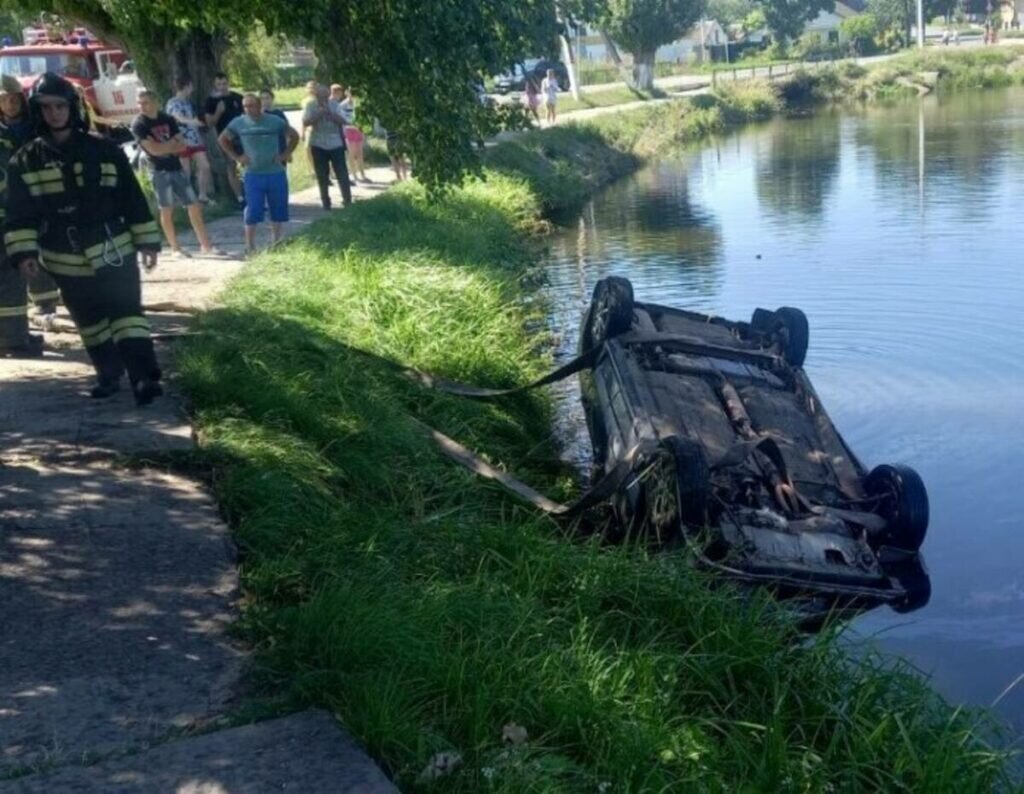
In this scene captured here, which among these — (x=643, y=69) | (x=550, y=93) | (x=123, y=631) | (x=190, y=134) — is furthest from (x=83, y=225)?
(x=643, y=69)

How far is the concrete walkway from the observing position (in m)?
4.59

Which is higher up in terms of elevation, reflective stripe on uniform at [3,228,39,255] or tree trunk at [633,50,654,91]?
reflective stripe on uniform at [3,228,39,255]

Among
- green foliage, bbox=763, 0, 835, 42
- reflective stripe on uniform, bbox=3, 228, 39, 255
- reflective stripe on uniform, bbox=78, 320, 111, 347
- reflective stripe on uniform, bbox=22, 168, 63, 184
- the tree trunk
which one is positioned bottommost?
green foliage, bbox=763, 0, 835, 42

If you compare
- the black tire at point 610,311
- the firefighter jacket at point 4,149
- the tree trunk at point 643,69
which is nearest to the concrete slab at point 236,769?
the firefighter jacket at point 4,149

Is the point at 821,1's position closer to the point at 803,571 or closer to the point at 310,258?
the point at 310,258

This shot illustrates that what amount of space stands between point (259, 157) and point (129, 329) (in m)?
7.14

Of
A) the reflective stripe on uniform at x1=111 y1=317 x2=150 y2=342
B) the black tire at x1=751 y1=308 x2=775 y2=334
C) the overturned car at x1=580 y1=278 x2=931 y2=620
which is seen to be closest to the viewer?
the overturned car at x1=580 y1=278 x2=931 y2=620

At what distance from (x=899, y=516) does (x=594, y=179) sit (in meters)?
22.5

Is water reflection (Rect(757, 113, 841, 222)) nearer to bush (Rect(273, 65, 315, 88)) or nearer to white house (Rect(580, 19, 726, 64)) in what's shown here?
bush (Rect(273, 65, 315, 88))

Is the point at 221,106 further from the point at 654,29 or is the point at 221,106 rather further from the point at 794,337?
the point at 654,29

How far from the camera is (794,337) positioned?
11734 millimetres

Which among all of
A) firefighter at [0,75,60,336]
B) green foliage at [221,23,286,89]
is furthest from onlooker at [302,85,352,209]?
green foliage at [221,23,286,89]

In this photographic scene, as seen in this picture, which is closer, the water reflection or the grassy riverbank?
the grassy riverbank

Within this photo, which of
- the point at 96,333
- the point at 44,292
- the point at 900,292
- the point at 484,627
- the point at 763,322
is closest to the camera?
the point at 484,627
